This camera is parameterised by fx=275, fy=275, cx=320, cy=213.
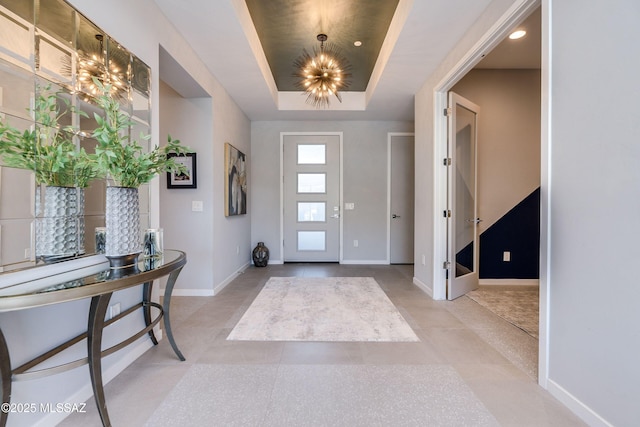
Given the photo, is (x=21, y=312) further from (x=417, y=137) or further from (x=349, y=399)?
(x=417, y=137)

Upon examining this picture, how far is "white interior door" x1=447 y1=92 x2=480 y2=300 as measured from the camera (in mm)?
3057

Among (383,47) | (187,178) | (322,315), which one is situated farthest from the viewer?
(187,178)

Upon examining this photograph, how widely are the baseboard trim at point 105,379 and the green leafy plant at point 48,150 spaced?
1.08 m

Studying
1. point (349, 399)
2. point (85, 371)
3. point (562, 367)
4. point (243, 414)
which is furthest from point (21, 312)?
point (562, 367)

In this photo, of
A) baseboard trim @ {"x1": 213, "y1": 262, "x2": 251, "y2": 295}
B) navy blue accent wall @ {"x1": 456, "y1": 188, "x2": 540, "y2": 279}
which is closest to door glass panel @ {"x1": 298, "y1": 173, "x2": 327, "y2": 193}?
baseboard trim @ {"x1": 213, "y1": 262, "x2": 251, "y2": 295}

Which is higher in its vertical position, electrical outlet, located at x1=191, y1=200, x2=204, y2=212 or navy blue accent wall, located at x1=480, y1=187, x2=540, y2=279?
electrical outlet, located at x1=191, y1=200, x2=204, y2=212

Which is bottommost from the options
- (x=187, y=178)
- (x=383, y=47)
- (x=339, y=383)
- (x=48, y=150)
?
(x=339, y=383)

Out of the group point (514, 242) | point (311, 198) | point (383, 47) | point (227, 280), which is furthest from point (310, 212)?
point (514, 242)

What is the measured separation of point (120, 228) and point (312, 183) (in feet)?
12.7

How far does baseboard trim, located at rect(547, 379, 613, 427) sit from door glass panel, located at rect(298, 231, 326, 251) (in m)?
3.79

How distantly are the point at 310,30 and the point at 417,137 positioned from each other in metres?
1.82

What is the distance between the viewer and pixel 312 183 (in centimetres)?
506

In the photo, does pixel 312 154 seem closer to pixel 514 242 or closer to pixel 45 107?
pixel 514 242

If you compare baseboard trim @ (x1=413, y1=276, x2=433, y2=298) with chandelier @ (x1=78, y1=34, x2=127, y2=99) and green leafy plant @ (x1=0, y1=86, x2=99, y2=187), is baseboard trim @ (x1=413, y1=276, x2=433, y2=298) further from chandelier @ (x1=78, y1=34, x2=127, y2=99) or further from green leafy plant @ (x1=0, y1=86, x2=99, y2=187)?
chandelier @ (x1=78, y1=34, x2=127, y2=99)
